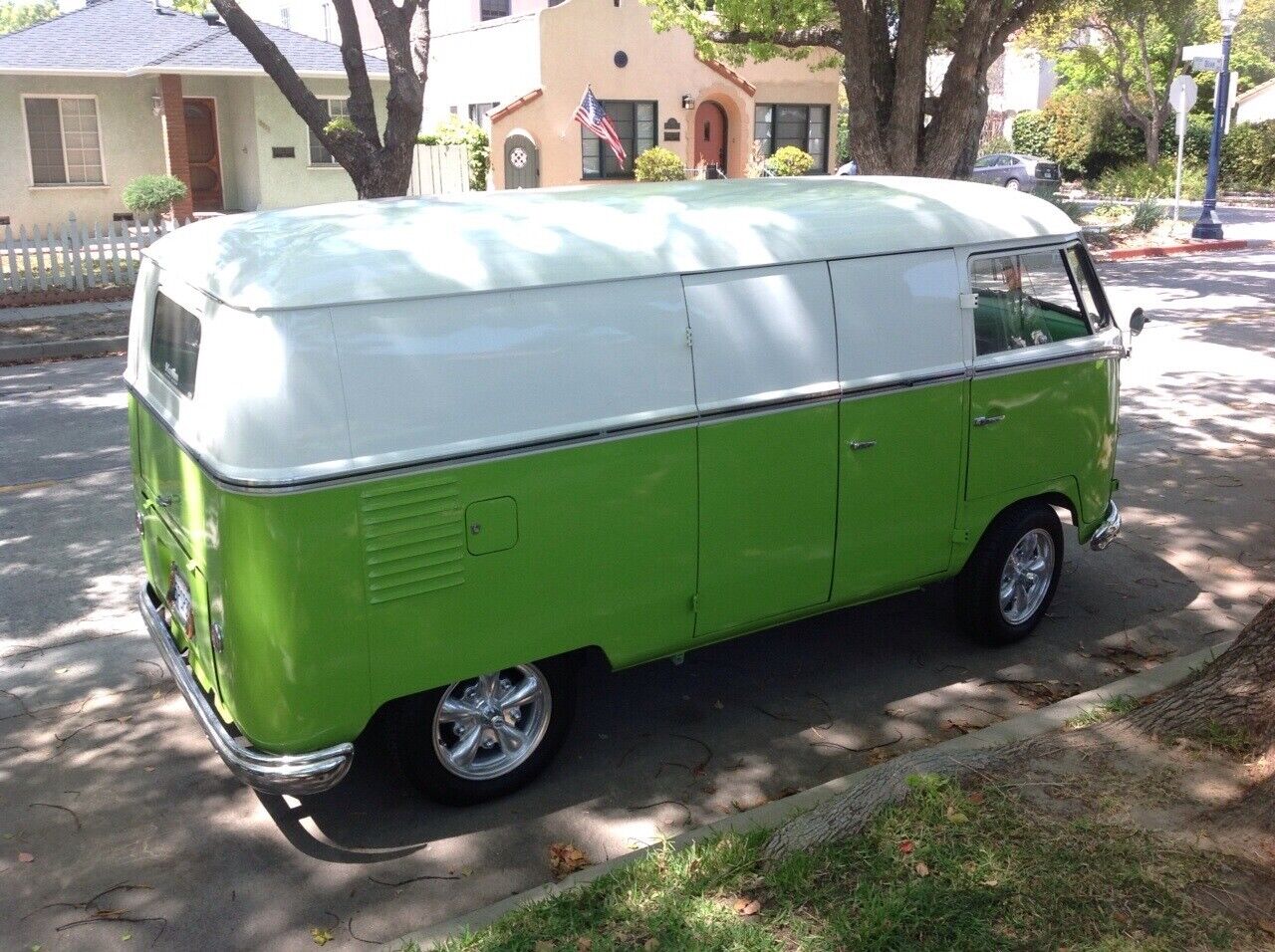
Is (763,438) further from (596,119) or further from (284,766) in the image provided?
(596,119)

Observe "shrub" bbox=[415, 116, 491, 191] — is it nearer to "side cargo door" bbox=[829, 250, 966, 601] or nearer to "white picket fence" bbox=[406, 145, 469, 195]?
"white picket fence" bbox=[406, 145, 469, 195]

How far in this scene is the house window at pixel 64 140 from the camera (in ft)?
86.1

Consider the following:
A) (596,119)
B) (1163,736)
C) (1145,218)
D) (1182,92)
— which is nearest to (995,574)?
(1163,736)

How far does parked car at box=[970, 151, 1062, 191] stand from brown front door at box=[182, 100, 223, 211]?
2150cm

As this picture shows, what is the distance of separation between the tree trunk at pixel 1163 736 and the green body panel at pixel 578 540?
1039 mm

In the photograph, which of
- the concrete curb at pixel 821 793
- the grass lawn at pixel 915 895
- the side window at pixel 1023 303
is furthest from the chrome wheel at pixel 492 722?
the side window at pixel 1023 303

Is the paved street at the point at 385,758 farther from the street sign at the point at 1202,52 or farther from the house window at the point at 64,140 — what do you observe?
the house window at the point at 64,140

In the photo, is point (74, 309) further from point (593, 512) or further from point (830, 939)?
point (830, 939)

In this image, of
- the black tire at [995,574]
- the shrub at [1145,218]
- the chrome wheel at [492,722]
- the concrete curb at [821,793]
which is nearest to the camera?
the concrete curb at [821,793]

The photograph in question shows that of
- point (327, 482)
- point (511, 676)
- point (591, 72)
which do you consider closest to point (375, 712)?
point (511, 676)

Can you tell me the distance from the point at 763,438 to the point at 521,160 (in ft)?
86.9

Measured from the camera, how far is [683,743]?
5535mm

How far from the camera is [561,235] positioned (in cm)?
482

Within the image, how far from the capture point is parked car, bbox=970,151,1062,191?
37.8m
